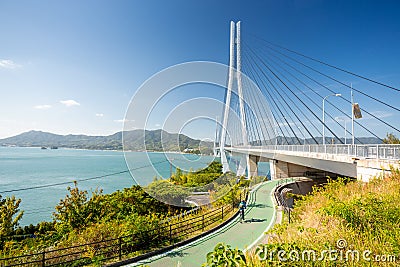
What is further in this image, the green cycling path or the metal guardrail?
the green cycling path

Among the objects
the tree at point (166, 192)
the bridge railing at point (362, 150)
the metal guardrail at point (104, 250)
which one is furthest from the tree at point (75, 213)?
the bridge railing at point (362, 150)

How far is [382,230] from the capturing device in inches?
168

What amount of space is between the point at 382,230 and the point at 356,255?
120 cm

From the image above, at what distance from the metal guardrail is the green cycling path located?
0.74 meters

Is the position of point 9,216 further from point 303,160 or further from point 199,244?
point 303,160

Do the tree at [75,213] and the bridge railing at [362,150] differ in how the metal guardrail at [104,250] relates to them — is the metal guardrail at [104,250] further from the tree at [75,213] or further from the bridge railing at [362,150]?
the bridge railing at [362,150]

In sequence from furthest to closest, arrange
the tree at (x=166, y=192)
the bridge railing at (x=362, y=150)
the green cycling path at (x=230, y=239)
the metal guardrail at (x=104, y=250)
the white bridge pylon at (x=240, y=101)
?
the white bridge pylon at (x=240, y=101)
the tree at (x=166, y=192)
the bridge railing at (x=362, y=150)
the green cycling path at (x=230, y=239)
the metal guardrail at (x=104, y=250)

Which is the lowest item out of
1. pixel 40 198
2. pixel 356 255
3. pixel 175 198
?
pixel 40 198

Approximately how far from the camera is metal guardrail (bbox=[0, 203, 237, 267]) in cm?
731

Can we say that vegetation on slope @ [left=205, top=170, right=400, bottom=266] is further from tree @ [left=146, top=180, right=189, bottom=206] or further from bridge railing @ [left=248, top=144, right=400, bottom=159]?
tree @ [left=146, top=180, right=189, bottom=206]

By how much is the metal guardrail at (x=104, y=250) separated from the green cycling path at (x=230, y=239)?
0.74m

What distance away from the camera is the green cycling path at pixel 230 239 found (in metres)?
7.72

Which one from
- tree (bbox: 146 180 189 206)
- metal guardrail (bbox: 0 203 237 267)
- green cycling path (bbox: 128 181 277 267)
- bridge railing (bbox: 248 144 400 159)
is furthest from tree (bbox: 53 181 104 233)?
bridge railing (bbox: 248 144 400 159)

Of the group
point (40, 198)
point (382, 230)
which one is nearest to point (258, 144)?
point (382, 230)
